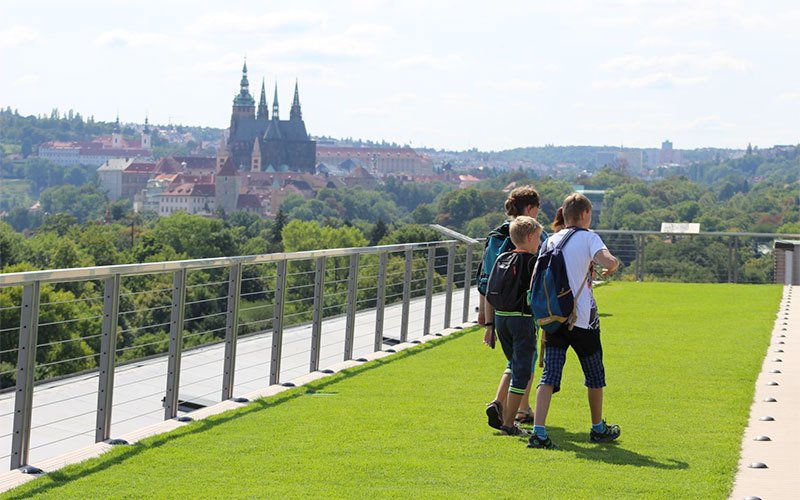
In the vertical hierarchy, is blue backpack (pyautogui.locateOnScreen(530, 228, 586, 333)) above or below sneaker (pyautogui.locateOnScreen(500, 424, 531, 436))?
above

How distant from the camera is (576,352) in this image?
664 cm

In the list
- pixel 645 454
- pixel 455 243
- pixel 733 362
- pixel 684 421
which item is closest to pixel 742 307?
pixel 455 243

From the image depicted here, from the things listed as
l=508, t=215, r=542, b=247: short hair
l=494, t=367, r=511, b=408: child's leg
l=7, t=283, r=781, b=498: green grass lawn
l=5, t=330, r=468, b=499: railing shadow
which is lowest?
l=5, t=330, r=468, b=499: railing shadow

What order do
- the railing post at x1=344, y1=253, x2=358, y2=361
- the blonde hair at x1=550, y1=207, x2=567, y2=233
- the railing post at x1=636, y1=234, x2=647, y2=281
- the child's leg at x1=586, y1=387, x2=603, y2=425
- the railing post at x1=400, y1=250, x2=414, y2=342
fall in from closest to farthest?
the child's leg at x1=586, y1=387, x2=603, y2=425 → the blonde hair at x1=550, y1=207, x2=567, y2=233 → the railing post at x1=344, y1=253, x2=358, y2=361 → the railing post at x1=400, y1=250, x2=414, y2=342 → the railing post at x1=636, y1=234, x2=647, y2=281

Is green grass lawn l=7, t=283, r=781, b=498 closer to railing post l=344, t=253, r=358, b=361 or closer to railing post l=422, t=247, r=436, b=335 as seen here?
railing post l=344, t=253, r=358, b=361

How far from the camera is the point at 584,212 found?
656cm

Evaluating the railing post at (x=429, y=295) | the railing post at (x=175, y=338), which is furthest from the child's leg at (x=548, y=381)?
the railing post at (x=429, y=295)

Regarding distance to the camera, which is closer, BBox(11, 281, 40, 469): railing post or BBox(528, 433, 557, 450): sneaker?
BBox(11, 281, 40, 469): railing post

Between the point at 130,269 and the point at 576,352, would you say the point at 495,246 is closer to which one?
the point at 576,352

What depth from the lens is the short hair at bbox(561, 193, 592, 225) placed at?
655 centimetres

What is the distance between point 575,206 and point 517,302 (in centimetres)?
65

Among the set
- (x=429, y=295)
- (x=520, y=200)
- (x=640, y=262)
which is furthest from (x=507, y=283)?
(x=640, y=262)

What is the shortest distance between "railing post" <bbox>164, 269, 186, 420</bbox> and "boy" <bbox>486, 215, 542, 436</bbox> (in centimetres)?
193

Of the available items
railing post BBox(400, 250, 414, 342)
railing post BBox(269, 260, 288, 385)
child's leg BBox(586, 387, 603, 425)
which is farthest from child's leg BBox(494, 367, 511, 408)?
railing post BBox(400, 250, 414, 342)
